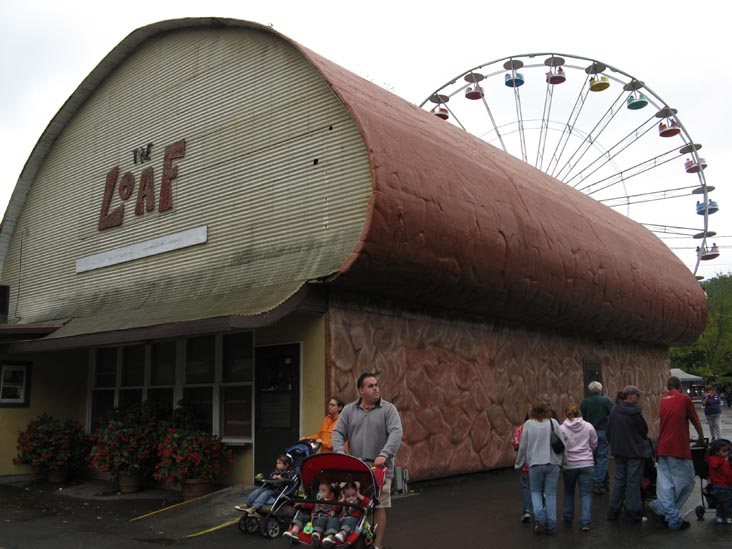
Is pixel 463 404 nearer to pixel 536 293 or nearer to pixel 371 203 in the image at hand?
pixel 536 293

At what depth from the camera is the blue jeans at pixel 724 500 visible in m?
8.74

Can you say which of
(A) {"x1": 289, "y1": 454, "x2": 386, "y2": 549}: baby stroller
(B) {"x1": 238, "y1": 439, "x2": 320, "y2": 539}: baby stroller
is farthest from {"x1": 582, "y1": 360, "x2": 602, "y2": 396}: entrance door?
(A) {"x1": 289, "y1": 454, "x2": 386, "y2": 549}: baby stroller

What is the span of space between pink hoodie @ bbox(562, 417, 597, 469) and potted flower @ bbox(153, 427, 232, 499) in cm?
539

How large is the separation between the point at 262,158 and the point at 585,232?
26.6ft

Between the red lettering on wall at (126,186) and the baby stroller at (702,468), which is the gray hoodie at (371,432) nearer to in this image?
the baby stroller at (702,468)

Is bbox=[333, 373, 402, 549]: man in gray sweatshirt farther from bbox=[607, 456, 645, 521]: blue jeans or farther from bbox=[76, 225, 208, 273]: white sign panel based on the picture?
bbox=[76, 225, 208, 273]: white sign panel

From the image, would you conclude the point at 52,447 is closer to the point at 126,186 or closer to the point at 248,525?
the point at 126,186

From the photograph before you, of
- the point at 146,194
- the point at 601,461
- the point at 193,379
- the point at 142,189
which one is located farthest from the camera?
the point at 142,189

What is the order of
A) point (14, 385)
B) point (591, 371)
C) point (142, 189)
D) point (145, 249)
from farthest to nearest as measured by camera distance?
point (591, 371) → point (142, 189) → point (14, 385) → point (145, 249)

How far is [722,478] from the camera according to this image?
28.7 ft

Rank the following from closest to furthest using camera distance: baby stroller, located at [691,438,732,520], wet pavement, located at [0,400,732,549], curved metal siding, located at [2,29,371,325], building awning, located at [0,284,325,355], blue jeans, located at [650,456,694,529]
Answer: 1. wet pavement, located at [0,400,732,549]
2. blue jeans, located at [650,456,694,529]
3. baby stroller, located at [691,438,732,520]
4. building awning, located at [0,284,325,355]
5. curved metal siding, located at [2,29,371,325]

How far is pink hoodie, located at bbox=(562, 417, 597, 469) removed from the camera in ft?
28.5

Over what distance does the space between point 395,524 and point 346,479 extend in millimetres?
2853

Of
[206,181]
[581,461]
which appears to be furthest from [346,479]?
A: [206,181]
